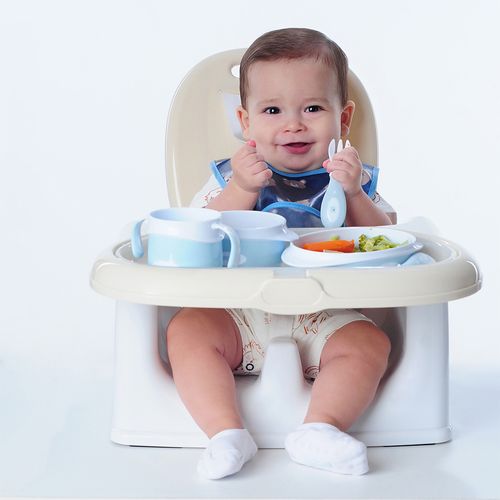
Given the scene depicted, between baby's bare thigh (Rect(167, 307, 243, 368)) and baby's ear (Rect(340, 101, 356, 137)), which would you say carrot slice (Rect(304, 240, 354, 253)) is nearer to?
baby's bare thigh (Rect(167, 307, 243, 368))

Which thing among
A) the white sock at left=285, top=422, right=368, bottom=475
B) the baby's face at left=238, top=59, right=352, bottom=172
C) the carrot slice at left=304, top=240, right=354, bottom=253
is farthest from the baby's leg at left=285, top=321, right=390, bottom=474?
the baby's face at left=238, top=59, right=352, bottom=172

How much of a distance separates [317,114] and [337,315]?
1.28ft

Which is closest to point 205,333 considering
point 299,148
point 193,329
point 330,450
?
point 193,329

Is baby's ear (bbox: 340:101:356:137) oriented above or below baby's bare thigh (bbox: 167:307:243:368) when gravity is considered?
above

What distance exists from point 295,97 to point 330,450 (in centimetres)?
63

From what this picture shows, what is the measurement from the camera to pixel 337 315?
1.64m

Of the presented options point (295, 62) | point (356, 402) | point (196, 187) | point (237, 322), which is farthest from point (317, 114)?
point (356, 402)

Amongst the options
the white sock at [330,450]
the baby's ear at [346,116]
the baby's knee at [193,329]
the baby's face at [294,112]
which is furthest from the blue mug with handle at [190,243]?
the baby's ear at [346,116]

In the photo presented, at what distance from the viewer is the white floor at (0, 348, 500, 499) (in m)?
1.43

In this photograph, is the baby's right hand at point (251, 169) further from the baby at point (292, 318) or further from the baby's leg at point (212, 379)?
the baby's leg at point (212, 379)

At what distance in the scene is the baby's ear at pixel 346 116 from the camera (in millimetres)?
2004

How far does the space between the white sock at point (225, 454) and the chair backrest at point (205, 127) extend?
0.66 m

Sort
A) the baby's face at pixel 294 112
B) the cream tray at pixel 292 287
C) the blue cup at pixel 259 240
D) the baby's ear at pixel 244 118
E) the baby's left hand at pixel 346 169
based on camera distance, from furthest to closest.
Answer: the baby's ear at pixel 244 118, the baby's face at pixel 294 112, the baby's left hand at pixel 346 169, the blue cup at pixel 259 240, the cream tray at pixel 292 287

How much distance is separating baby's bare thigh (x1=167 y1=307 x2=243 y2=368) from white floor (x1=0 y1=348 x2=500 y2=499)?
5.3 inches
